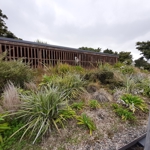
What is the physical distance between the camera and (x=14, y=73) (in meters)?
3.38

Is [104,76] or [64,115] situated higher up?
[104,76]

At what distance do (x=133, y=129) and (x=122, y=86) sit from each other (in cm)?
187

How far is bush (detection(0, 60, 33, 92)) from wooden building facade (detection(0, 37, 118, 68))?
121 centimetres

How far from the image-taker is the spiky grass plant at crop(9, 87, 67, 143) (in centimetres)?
195

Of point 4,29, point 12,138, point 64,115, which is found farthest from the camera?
point 4,29

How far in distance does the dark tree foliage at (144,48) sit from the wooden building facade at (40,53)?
17.5 meters

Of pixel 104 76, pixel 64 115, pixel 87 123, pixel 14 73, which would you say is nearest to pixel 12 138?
pixel 64 115

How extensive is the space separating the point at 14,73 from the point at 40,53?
115 inches

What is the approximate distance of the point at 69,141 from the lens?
191cm

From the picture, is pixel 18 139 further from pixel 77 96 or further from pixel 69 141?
pixel 77 96

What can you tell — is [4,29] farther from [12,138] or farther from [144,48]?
[144,48]

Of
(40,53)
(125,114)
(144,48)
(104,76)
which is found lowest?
(125,114)

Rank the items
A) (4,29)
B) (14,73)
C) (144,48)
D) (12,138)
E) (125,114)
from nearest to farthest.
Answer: (12,138)
(125,114)
(14,73)
(4,29)
(144,48)

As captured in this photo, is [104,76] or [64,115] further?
[104,76]
